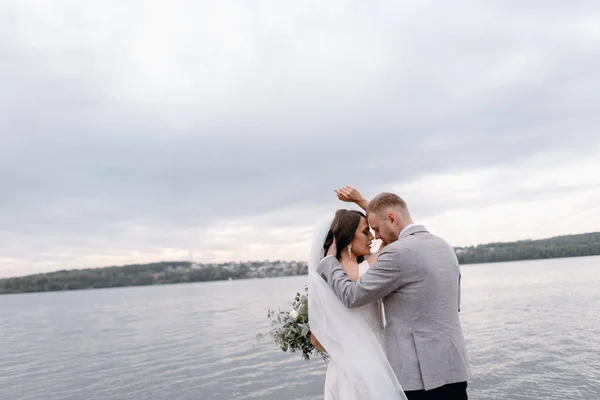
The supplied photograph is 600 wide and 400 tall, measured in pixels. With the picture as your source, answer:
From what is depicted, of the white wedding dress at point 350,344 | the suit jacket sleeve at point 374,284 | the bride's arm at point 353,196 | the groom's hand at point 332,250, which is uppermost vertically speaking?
the bride's arm at point 353,196

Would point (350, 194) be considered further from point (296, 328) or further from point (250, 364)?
point (250, 364)

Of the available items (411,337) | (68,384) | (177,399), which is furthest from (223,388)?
(411,337)

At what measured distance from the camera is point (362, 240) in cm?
390

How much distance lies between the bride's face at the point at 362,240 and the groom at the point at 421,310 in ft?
1.50

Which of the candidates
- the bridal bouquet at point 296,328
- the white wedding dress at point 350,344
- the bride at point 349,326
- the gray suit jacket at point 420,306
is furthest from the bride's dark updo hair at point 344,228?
the bridal bouquet at point 296,328

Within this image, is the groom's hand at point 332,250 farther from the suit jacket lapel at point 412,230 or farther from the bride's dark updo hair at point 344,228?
the suit jacket lapel at point 412,230

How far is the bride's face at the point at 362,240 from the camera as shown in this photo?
3.90 metres

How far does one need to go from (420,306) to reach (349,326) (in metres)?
0.63

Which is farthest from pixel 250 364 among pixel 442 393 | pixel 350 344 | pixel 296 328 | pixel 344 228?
pixel 442 393

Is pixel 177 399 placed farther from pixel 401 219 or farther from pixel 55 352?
pixel 55 352

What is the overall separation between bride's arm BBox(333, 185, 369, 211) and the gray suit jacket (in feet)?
2.86

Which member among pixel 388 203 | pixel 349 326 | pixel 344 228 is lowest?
pixel 349 326

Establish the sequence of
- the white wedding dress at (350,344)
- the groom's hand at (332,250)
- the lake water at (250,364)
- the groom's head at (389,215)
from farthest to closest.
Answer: the lake water at (250,364)
the groom's hand at (332,250)
the groom's head at (389,215)
the white wedding dress at (350,344)

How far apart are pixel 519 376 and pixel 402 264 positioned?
14.1 metres
